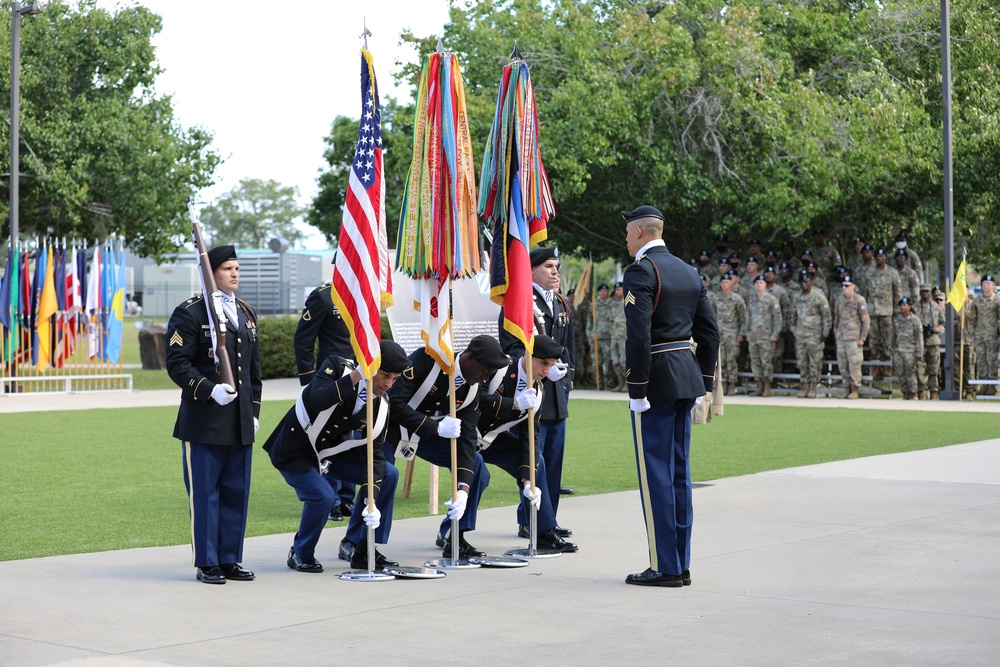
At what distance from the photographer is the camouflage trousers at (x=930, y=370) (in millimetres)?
23719

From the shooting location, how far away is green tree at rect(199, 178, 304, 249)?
92750mm

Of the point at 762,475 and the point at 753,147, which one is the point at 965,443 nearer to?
the point at 762,475

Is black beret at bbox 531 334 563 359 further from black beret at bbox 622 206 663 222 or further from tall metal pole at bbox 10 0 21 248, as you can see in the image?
tall metal pole at bbox 10 0 21 248

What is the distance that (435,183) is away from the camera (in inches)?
328

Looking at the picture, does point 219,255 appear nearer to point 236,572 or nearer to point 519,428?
point 236,572

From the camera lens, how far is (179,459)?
1417 centimetres

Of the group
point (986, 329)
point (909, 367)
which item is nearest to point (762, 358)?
point (909, 367)

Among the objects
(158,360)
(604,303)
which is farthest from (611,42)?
(158,360)

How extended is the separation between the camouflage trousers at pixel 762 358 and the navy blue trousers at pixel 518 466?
16053mm

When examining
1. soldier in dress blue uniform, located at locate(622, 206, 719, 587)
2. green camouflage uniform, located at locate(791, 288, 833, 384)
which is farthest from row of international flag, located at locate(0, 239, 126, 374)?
soldier in dress blue uniform, located at locate(622, 206, 719, 587)

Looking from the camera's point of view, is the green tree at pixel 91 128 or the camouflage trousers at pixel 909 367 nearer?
the camouflage trousers at pixel 909 367

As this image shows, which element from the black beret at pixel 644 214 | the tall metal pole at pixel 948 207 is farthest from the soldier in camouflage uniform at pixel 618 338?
the black beret at pixel 644 214

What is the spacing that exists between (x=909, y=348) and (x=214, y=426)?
1821 centimetres

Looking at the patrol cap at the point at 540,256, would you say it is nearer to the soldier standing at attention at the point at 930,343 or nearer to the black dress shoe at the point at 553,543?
the black dress shoe at the point at 553,543
